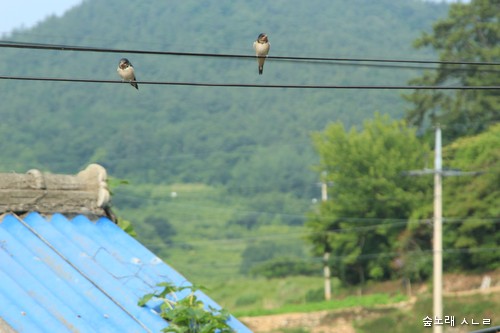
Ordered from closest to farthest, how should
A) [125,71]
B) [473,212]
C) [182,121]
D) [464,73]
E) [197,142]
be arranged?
[125,71] → [473,212] → [464,73] → [197,142] → [182,121]

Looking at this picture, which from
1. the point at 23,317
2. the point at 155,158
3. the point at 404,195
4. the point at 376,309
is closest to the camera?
the point at 23,317

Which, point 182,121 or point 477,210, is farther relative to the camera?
point 182,121

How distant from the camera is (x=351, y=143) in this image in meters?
69.4

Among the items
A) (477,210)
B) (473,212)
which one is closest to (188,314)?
(477,210)

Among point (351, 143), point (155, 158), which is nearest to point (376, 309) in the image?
point (351, 143)

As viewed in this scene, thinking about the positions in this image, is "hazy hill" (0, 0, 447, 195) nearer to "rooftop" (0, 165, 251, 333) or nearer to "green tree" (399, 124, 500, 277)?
"green tree" (399, 124, 500, 277)

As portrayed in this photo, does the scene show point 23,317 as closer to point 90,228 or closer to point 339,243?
point 90,228

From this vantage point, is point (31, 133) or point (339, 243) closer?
point (339, 243)

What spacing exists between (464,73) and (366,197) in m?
15.9

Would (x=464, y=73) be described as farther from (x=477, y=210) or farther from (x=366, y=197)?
(x=477, y=210)

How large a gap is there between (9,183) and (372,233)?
187 feet

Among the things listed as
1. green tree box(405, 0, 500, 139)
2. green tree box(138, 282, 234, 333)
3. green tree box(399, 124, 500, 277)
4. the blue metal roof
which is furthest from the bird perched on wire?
green tree box(405, 0, 500, 139)

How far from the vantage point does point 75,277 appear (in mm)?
10375

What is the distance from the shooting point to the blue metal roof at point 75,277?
952 cm
